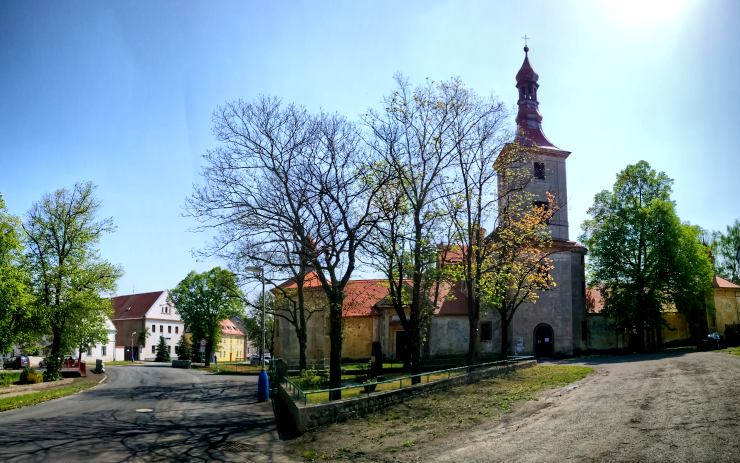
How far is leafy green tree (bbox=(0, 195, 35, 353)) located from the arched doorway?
1359 inches

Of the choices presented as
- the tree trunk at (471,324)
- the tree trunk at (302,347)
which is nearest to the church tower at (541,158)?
the tree trunk at (471,324)

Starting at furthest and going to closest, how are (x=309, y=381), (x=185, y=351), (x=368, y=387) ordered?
(x=185, y=351) → (x=309, y=381) → (x=368, y=387)

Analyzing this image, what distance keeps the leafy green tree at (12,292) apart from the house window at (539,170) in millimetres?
35877

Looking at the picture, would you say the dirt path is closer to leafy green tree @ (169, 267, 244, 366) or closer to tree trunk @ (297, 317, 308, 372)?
tree trunk @ (297, 317, 308, 372)

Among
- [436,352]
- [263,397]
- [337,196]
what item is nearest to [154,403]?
[263,397]

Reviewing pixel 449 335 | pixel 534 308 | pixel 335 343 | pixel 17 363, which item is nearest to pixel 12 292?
pixel 335 343

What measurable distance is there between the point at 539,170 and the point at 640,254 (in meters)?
10.2

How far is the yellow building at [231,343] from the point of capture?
9705 centimetres

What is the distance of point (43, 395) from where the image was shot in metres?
24.4

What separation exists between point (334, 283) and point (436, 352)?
25.7 metres

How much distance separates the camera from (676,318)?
47500 mm

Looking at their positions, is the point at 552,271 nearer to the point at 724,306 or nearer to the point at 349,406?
the point at 724,306

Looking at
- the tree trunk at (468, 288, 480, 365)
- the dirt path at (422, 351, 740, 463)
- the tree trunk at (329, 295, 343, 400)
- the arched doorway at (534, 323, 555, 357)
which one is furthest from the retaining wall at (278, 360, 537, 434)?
the arched doorway at (534, 323, 555, 357)

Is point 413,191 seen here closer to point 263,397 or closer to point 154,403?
point 263,397
